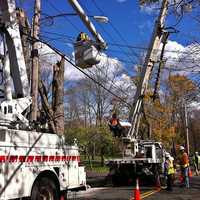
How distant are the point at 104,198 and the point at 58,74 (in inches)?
238

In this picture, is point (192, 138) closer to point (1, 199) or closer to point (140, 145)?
point (140, 145)

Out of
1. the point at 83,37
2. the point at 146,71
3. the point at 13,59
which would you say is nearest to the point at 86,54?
the point at 83,37

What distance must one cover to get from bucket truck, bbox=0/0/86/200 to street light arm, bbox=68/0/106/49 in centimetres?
257

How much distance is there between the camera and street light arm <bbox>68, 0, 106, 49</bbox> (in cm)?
1398

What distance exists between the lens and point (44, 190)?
420 inches

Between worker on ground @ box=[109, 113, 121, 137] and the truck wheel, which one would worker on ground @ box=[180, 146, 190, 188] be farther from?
the truck wheel

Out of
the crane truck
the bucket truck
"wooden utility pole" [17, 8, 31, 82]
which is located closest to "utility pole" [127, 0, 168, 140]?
the crane truck

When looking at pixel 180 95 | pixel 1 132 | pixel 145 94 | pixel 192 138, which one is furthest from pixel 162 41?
pixel 192 138

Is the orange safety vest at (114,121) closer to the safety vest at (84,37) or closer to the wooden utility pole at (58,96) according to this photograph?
the wooden utility pole at (58,96)

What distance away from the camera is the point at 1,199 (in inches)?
353

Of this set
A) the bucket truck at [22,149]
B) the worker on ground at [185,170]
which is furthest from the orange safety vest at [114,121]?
the bucket truck at [22,149]

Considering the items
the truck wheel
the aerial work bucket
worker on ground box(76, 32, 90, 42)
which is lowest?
the truck wheel

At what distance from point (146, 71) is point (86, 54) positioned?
12093mm

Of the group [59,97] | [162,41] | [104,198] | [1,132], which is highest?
[162,41]
